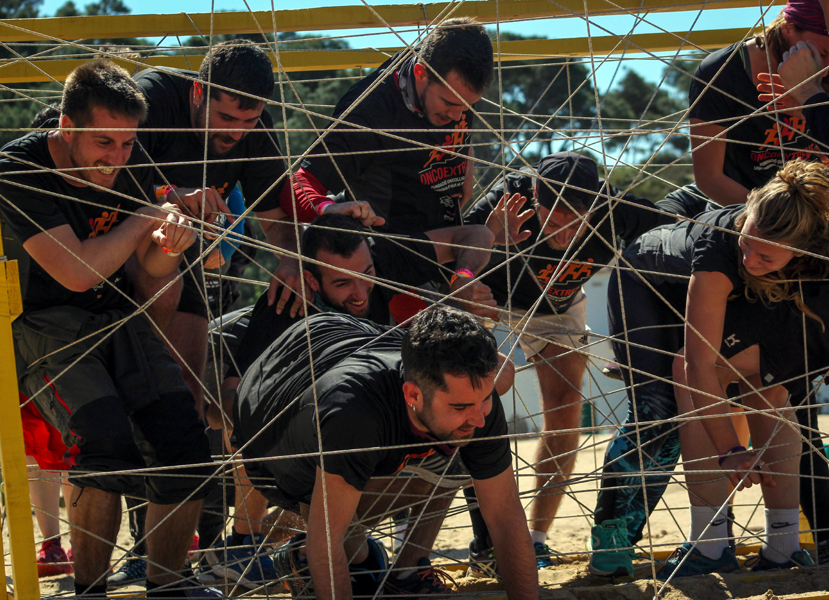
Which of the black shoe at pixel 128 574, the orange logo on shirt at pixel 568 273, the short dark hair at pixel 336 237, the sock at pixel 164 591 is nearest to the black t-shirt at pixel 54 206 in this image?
the short dark hair at pixel 336 237

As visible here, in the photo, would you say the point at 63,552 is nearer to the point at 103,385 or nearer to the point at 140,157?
the point at 103,385

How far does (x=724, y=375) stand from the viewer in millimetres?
2352

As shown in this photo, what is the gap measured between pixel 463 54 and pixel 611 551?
1.53 metres

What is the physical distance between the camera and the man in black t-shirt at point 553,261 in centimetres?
261

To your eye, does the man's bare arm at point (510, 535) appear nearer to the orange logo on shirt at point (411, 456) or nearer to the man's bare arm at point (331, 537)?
the orange logo on shirt at point (411, 456)

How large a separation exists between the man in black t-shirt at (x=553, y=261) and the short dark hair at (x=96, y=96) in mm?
1146

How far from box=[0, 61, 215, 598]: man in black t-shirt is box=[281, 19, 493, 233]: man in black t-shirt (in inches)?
20.8

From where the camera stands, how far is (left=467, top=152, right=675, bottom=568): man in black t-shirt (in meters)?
2.61

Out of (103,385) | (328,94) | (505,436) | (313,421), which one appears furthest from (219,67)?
(328,94)

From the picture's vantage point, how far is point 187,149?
97.7 inches

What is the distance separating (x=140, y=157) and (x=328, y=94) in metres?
12.2

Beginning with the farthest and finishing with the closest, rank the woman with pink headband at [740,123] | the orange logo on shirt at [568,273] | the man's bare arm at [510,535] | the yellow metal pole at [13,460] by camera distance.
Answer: the orange logo on shirt at [568,273] → the woman with pink headband at [740,123] → the man's bare arm at [510,535] → the yellow metal pole at [13,460]

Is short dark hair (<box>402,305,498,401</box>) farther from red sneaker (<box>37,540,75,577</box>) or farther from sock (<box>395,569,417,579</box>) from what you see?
red sneaker (<box>37,540,75,577</box>)

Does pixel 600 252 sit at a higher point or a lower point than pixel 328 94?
lower
